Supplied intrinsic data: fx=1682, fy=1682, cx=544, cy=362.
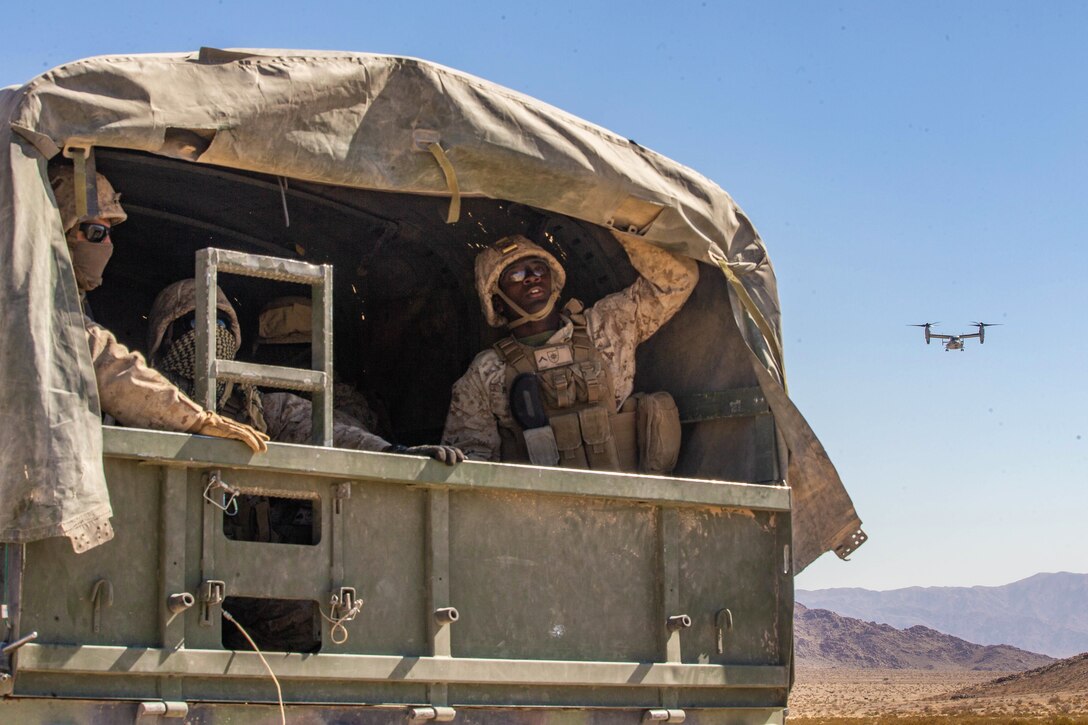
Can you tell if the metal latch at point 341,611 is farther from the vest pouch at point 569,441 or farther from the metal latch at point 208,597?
the vest pouch at point 569,441

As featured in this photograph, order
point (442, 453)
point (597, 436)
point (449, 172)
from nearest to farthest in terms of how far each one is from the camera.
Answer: point (442, 453)
point (449, 172)
point (597, 436)

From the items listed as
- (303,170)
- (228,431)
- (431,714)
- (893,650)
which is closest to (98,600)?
(228,431)

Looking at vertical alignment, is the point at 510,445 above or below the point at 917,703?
above

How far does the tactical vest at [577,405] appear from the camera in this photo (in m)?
7.08

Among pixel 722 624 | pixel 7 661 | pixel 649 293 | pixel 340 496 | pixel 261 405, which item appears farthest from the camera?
pixel 649 293

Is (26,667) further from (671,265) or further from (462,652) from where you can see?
(671,265)

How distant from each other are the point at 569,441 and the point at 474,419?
45cm

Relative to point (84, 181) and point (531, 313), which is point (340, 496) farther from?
point (531, 313)

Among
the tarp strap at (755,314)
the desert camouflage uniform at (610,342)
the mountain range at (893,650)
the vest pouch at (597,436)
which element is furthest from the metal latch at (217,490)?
the mountain range at (893,650)

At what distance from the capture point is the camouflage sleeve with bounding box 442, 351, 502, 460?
7215 mm

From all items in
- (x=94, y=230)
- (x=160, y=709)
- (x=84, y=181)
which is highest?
(x=84, y=181)

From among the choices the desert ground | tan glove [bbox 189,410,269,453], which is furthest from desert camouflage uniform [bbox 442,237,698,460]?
the desert ground

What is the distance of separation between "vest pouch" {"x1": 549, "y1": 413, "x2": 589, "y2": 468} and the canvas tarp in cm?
80

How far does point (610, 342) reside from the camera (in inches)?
289
